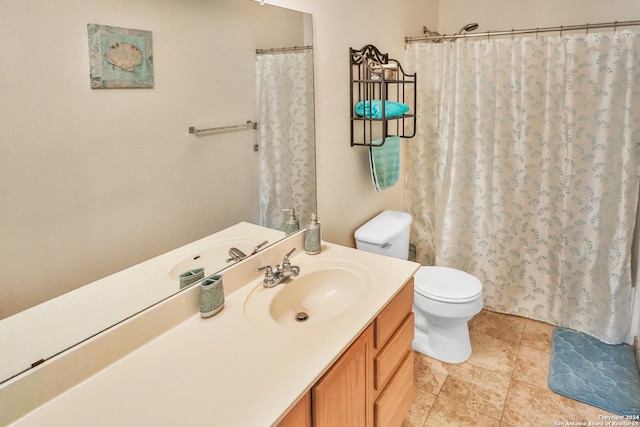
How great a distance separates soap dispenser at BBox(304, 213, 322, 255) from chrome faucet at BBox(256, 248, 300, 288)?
19 centimetres

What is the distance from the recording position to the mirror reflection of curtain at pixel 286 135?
156 cm

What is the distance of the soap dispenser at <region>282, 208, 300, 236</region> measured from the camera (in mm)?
1733

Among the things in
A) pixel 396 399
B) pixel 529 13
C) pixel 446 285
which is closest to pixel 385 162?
pixel 446 285

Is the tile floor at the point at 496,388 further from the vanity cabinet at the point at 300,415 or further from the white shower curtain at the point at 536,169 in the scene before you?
the vanity cabinet at the point at 300,415

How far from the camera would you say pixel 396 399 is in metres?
1.54

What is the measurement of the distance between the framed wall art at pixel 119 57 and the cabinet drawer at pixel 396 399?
129 centimetres

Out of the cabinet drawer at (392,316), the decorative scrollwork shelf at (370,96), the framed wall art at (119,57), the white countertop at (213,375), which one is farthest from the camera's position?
the decorative scrollwork shelf at (370,96)

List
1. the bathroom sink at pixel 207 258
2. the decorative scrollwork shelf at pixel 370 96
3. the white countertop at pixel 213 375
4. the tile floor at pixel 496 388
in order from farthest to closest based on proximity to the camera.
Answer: the decorative scrollwork shelf at pixel 370 96, the tile floor at pixel 496 388, the bathroom sink at pixel 207 258, the white countertop at pixel 213 375

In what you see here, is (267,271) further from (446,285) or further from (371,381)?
(446,285)

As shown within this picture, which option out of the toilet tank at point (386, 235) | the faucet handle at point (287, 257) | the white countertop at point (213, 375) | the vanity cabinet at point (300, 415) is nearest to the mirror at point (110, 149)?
the white countertop at point (213, 375)

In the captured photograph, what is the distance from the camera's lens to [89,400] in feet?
2.99

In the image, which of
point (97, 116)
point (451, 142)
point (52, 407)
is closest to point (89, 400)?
point (52, 407)

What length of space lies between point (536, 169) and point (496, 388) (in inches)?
53.0

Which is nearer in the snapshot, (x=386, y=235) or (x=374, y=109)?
(x=374, y=109)
